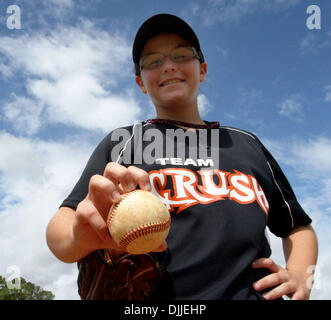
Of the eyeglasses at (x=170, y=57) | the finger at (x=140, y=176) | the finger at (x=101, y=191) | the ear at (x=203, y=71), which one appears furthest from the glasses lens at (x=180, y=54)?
the finger at (x=101, y=191)

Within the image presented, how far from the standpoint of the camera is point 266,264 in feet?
6.18

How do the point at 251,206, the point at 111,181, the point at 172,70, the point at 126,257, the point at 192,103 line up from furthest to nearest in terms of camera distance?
the point at 192,103 < the point at 172,70 < the point at 251,206 < the point at 126,257 < the point at 111,181

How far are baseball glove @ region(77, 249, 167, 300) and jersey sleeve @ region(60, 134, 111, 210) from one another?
1.20 feet

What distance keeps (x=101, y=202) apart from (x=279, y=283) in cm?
130

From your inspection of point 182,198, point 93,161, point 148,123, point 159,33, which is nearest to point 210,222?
point 182,198

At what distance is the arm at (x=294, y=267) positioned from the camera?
1.86 metres

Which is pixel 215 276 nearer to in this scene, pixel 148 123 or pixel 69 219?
pixel 69 219

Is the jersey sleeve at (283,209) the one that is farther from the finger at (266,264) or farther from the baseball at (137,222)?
the baseball at (137,222)

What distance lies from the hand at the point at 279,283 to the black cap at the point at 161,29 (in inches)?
80.1

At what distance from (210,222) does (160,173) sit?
20.3 inches

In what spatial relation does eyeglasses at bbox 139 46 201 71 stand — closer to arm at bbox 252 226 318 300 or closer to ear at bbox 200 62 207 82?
ear at bbox 200 62 207 82

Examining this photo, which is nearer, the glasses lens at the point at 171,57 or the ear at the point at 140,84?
the glasses lens at the point at 171,57

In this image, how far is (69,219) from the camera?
174 centimetres
